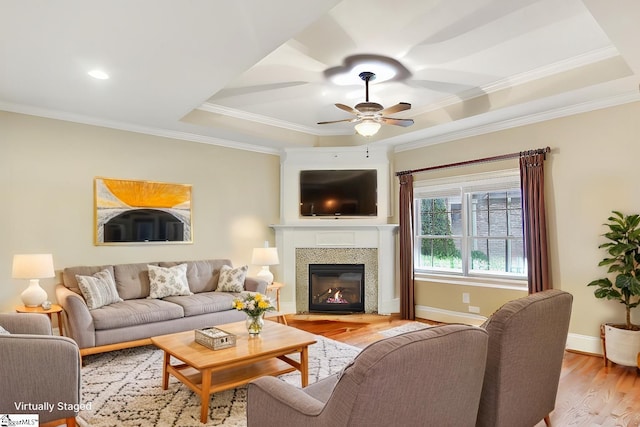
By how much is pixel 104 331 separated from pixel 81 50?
8.26ft

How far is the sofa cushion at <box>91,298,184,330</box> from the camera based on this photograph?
150 inches

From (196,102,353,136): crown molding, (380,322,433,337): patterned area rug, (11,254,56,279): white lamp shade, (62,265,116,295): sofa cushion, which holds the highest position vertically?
(196,102,353,136): crown molding

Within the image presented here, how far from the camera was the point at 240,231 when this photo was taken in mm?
5934

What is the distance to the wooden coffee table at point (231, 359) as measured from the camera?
8.86 ft

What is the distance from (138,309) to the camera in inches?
160

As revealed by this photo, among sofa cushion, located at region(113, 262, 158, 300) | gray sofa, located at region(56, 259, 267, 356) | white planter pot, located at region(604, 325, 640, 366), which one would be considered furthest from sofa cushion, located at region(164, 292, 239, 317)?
white planter pot, located at region(604, 325, 640, 366)

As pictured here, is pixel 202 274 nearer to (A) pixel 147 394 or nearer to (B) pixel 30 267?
(B) pixel 30 267

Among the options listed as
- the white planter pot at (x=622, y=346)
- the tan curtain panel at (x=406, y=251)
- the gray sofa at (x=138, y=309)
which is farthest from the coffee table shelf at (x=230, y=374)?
the white planter pot at (x=622, y=346)

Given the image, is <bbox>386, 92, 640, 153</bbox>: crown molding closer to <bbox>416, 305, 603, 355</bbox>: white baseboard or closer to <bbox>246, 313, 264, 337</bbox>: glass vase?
<bbox>416, 305, 603, 355</bbox>: white baseboard

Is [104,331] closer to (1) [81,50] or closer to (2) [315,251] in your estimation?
(1) [81,50]

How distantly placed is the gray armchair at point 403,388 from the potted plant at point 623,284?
285 cm

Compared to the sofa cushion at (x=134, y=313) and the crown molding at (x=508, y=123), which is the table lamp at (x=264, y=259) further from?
the crown molding at (x=508, y=123)

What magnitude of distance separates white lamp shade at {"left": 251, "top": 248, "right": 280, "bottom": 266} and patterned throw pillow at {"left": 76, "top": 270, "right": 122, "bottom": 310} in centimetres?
179

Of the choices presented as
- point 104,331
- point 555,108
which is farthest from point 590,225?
point 104,331
